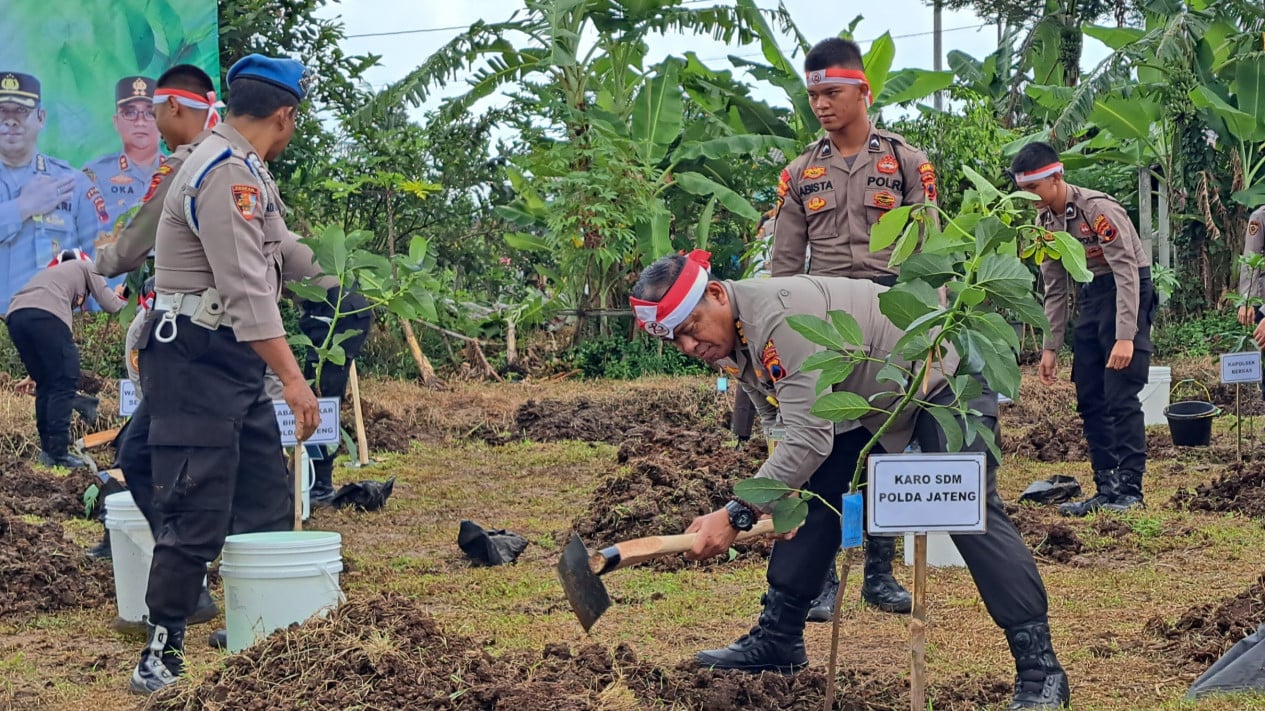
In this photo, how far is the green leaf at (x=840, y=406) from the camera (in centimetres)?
348

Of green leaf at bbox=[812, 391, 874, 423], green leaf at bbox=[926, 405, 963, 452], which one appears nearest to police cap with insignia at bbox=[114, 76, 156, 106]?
green leaf at bbox=[812, 391, 874, 423]

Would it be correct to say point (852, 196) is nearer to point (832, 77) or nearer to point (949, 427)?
point (832, 77)

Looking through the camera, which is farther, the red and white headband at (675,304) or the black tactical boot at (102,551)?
the black tactical boot at (102,551)

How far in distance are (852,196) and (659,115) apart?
9.65 meters

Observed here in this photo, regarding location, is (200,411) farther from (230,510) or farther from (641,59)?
(641,59)

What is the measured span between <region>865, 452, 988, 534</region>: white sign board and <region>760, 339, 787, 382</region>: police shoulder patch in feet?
1.49

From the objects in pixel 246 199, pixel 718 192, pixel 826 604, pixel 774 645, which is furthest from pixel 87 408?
pixel 774 645

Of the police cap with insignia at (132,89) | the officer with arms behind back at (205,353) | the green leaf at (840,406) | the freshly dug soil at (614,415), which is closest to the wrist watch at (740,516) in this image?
the green leaf at (840,406)

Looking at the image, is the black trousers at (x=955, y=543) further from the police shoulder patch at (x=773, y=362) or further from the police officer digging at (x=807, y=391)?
the police shoulder patch at (x=773, y=362)

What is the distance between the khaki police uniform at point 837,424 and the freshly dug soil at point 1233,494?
3.89 meters

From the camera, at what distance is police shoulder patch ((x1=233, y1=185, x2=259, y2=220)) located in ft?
14.0

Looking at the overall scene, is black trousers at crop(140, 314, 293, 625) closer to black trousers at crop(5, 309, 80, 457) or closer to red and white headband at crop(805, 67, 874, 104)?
red and white headband at crop(805, 67, 874, 104)

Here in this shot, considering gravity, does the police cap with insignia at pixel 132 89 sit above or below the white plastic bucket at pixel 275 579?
above

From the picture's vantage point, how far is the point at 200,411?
4359mm
